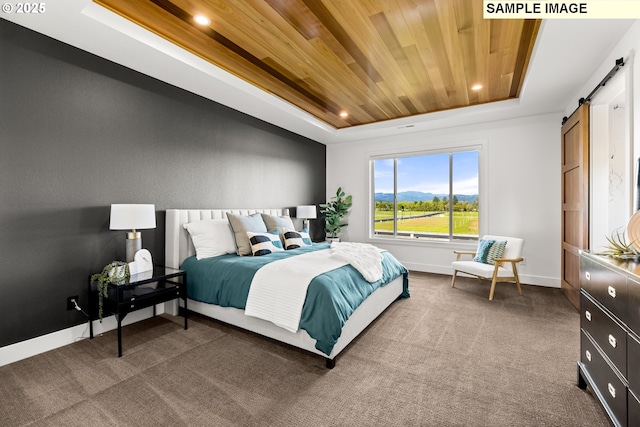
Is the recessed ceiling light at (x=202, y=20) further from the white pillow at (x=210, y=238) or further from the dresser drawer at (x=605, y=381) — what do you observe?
the dresser drawer at (x=605, y=381)

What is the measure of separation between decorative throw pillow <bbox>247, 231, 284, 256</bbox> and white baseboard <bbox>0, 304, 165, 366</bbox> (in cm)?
143

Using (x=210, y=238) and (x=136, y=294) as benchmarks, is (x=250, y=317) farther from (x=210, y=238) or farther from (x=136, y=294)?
(x=210, y=238)

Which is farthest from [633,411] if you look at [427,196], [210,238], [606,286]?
[427,196]

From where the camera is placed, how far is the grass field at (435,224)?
16.9 ft

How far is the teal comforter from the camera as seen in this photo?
7.11ft

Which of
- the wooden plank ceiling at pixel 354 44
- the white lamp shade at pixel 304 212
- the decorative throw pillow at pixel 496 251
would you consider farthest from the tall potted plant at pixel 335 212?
the decorative throw pillow at pixel 496 251

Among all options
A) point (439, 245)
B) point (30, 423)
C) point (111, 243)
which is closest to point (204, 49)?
point (111, 243)

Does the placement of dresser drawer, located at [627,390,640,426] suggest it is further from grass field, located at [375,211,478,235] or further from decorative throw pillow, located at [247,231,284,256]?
grass field, located at [375,211,478,235]

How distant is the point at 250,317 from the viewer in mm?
2625

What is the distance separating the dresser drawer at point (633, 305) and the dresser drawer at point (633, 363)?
55 millimetres

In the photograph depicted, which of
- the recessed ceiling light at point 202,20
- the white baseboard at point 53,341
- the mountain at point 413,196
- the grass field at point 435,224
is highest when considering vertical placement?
the recessed ceiling light at point 202,20

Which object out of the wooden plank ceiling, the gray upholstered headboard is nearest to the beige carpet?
the gray upholstered headboard

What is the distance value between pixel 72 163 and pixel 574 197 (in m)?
5.44

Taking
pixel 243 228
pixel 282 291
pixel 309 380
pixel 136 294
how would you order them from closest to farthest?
pixel 309 380 < pixel 282 291 < pixel 136 294 < pixel 243 228
